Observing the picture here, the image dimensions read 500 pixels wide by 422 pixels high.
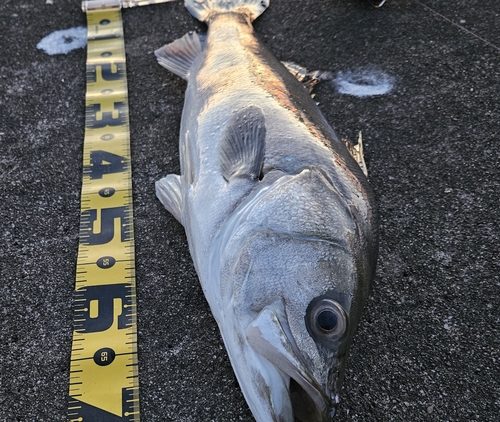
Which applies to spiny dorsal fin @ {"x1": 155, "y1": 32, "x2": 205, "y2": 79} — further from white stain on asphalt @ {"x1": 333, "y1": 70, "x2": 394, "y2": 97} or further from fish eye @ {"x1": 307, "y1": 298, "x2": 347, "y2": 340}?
fish eye @ {"x1": 307, "y1": 298, "x2": 347, "y2": 340}

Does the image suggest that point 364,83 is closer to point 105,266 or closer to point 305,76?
point 305,76

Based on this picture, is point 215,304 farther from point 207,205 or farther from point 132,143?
point 132,143

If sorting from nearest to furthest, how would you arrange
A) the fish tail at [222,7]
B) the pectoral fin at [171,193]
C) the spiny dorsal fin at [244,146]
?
the spiny dorsal fin at [244,146] → the pectoral fin at [171,193] → the fish tail at [222,7]

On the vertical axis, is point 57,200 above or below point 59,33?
below

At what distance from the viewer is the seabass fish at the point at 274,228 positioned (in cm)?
156

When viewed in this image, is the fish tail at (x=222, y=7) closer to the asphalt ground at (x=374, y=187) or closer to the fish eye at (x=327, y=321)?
the asphalt ground at (x=374, y=187)

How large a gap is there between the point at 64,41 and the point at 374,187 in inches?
112

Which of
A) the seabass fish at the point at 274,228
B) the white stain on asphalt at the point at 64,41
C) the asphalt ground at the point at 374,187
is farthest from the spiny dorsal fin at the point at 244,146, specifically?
the white stain on asphalt at the point at 64,41

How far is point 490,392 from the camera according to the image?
6.90ft

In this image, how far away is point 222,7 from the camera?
11.5 ft

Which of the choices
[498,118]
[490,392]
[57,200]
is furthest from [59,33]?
[490,392]

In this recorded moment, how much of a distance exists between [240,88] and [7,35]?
2.45m

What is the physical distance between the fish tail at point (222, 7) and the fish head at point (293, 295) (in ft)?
7.16

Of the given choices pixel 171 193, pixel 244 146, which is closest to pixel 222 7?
pixel 171 193
